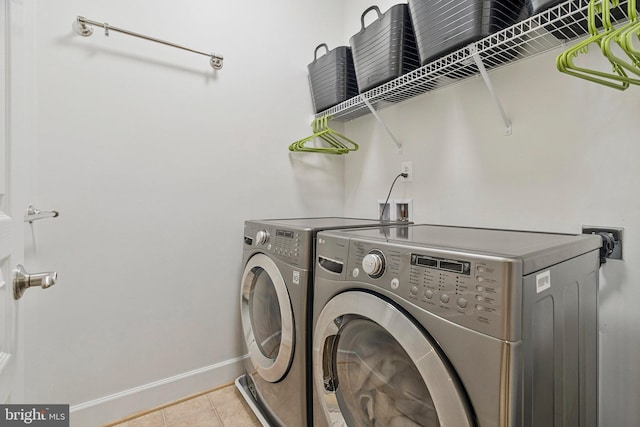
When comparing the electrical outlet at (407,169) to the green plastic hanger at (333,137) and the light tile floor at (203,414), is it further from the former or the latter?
the light tile floor at (203,414)

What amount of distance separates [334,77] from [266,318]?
138 centimetres

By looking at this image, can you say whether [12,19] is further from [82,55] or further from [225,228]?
[225,228]

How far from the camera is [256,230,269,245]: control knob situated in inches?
54.9

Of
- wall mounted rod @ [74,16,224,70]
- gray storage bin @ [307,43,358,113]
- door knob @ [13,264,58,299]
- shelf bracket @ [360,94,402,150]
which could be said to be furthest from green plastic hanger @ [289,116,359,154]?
door knob @ [13,264,58,299]

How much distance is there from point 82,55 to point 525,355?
190 cm

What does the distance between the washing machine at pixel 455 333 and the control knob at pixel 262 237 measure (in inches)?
16.4

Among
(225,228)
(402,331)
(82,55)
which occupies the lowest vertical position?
(402,331)

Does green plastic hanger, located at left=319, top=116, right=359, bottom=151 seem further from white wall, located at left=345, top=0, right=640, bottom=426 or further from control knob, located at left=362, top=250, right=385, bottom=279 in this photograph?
control knob, located at left=362, top=250, right=385, bottom=279

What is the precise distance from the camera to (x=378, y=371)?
34.4 inches

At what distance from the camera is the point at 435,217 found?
1.55 meters

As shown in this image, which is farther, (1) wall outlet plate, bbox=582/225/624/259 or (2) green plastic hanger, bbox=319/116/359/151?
Result: (2) green plastic hanger, bbox=319/116/359/151

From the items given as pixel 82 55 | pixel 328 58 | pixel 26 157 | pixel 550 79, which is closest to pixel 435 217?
pixel 550 79

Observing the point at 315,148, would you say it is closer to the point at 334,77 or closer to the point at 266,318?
the point at 334,77

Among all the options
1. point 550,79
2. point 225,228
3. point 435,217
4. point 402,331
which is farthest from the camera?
point 225,228
